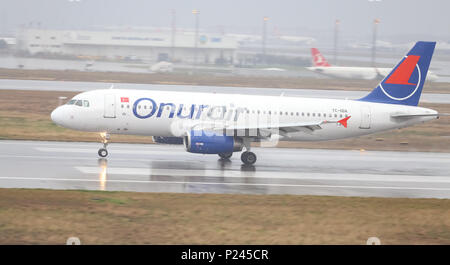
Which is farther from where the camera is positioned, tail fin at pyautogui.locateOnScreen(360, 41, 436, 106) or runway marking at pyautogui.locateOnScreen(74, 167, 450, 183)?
tail fin at pyautogui.locateOnScreen(360, 41, 436, 106)

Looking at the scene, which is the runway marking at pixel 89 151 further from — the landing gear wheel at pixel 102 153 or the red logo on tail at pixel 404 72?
the red logo on tail at pixel 404 72

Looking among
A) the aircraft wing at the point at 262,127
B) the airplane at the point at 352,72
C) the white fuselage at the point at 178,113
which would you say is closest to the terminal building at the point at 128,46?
the airplane at the point at 352,72

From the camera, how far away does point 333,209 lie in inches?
831

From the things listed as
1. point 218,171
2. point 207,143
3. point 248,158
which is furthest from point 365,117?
point 207,143

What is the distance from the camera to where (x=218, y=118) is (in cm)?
3075

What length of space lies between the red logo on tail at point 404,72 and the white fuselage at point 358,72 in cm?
5574

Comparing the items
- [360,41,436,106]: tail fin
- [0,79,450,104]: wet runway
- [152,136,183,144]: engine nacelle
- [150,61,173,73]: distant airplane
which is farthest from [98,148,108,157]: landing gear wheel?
[150,61,173,73]: distant airplane

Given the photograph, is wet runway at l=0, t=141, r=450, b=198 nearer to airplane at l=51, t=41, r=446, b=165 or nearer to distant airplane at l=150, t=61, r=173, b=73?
airplane at l=51, t=41, r=446, b=165

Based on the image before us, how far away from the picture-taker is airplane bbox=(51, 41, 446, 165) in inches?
1183

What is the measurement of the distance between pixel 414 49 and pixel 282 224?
18.2 metres

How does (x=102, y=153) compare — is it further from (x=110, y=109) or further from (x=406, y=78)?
(x=406, y=78)

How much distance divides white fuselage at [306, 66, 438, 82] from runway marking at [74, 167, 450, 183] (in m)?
60.9

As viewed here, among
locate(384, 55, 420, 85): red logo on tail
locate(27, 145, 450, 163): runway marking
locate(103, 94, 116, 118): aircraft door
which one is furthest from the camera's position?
locate(384, 55, 420, 85): red logo on tail
